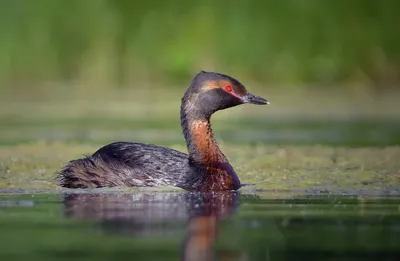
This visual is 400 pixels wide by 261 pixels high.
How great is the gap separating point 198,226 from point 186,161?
10.2 feet

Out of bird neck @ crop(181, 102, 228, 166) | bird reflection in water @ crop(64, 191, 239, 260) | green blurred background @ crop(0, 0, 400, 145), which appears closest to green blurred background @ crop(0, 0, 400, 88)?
green blurred background @ crop(0, 0, 400, 145)

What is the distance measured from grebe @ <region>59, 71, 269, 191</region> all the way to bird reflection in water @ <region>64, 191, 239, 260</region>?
383 millimetres

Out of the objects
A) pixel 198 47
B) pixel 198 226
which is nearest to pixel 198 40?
pixel 198 47

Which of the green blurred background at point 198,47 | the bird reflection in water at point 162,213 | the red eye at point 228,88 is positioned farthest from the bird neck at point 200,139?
the green blurred background at point 198,47

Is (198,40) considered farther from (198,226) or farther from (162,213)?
(198,226)

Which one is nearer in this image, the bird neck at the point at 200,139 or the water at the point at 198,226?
the water at the point at 198,226

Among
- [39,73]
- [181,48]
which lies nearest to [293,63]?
[181,48]

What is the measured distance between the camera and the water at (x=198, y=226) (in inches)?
297

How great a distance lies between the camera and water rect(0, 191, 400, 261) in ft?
24.7

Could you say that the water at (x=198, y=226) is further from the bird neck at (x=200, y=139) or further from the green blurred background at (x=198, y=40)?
the green blurred background at (x=198, y=40)

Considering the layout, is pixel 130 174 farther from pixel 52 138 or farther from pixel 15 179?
pixel 52 138

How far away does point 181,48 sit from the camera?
2314cm

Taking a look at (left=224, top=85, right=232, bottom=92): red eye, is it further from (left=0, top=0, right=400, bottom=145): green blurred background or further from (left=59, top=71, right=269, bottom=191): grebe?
(left=0, top=0, right=400, bottom=145): green blurred background

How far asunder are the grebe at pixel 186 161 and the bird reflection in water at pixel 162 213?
38cm
